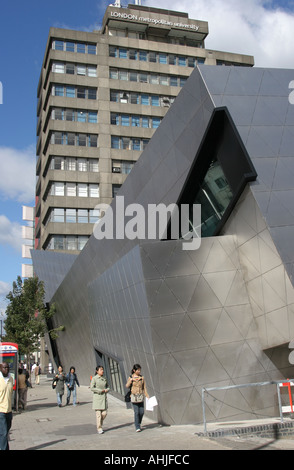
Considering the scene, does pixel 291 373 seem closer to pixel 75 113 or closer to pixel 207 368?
pixel 207 368

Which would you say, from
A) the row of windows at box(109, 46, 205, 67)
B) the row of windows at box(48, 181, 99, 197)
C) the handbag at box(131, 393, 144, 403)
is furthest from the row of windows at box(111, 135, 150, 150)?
the handbag at box(131, 393, 144, 403)

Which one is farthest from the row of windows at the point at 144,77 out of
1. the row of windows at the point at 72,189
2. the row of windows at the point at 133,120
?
the row of windows at the point at 72,189

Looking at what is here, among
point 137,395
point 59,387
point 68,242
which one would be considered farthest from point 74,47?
point 137,395

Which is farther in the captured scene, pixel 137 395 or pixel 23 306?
pixel 23 306

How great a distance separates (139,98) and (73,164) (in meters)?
11.8

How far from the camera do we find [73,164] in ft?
165

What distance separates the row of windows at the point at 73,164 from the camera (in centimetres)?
5012

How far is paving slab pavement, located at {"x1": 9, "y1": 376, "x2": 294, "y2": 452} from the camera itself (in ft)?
27.6

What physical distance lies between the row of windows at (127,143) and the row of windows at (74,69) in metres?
8.35

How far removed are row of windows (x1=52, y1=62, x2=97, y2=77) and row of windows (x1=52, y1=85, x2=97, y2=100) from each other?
175cm

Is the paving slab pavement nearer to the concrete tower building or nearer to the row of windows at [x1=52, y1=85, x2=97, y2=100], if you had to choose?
the concrete tower building

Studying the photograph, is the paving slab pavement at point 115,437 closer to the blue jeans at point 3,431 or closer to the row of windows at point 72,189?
the blue jeans at point 3,431

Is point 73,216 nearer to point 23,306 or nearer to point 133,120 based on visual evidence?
point 133,120
